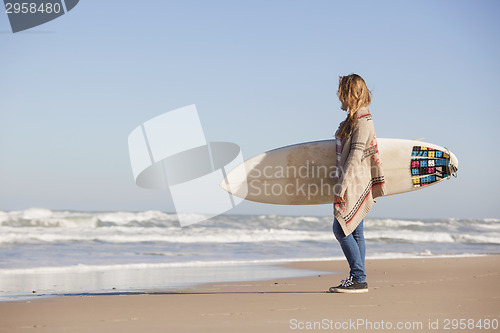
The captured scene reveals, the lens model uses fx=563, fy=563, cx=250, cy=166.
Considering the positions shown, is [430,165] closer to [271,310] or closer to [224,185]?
[224,185]

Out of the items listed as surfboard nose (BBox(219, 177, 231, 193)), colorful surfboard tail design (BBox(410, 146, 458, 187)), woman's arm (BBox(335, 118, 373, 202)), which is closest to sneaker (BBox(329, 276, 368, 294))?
woman's arm (BBox(335, 118, 373, 202))

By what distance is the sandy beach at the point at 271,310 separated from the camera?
9.17 ft

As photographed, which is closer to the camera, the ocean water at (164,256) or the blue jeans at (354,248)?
the blue jeans at (354,248)

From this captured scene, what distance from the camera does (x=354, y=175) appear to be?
3.79 m

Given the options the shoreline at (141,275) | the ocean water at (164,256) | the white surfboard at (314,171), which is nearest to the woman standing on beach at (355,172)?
the white surfboard at (314,171)

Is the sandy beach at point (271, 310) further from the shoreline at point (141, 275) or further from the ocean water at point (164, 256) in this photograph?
the ocean water at point (164, 256)

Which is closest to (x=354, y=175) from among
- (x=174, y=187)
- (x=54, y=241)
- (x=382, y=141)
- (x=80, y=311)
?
(x=382, y=141)

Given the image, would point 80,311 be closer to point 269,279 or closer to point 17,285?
point 17,285

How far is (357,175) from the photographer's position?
380 centimetres

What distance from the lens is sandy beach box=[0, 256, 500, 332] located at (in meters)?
2.79

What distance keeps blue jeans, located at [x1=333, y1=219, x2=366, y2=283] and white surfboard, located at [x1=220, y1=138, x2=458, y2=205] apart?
30.3 inches

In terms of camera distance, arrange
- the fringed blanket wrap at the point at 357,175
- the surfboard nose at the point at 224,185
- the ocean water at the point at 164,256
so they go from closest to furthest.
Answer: the fringed blanket wrap at the point at 357,175, the surfboard nose at the point at 224,185, the ocean water at the point at 164,256

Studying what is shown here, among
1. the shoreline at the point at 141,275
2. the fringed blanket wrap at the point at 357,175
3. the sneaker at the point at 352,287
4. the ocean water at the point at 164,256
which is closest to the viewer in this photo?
the fringed blanket wrap at the point at 357,175

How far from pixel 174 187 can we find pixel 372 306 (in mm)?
4372
